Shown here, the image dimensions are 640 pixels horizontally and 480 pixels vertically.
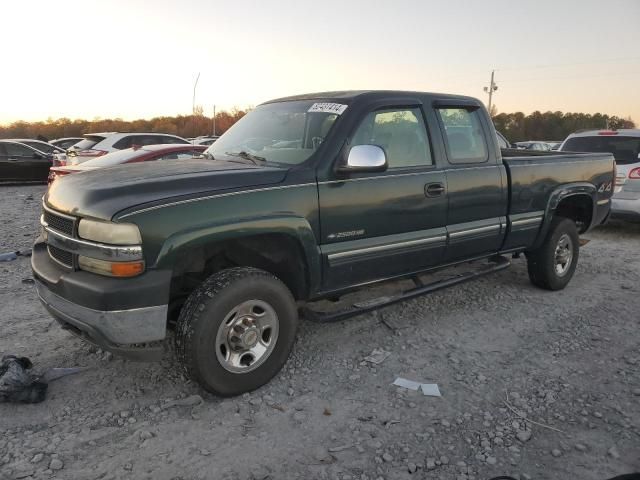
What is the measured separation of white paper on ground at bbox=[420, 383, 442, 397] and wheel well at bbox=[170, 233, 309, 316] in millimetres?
1003

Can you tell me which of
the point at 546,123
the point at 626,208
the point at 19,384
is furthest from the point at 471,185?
the point at 546,123

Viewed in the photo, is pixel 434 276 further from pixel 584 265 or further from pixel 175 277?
pixel 175 277

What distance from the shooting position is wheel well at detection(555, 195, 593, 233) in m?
5.64

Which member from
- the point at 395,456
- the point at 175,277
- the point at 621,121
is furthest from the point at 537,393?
the point at 621,121

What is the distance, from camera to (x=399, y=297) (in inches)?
161

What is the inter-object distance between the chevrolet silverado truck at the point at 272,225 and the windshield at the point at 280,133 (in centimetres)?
1

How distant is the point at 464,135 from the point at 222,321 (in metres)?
2.76

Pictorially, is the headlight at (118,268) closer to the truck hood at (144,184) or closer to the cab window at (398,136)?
the truck hood at (144,184)

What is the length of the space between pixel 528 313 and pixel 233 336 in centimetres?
303

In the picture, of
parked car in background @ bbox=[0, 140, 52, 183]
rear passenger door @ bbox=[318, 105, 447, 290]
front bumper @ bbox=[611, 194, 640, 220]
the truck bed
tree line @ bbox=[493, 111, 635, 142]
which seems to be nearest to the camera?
rear passenger door @ bbox=[318, 105, 447, 290]

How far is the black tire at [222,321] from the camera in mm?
3021

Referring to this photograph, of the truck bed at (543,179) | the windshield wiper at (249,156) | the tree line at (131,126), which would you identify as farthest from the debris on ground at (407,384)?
the tree line at (131,126)

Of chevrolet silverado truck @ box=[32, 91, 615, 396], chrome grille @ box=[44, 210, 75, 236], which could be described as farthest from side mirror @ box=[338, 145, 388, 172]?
chrome grille @ box=[44, 210, 75, 236]

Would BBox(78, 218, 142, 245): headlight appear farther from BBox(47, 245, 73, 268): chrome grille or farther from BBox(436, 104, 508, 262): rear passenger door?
BBox(436, 104, 508, 262): rear passenger door
